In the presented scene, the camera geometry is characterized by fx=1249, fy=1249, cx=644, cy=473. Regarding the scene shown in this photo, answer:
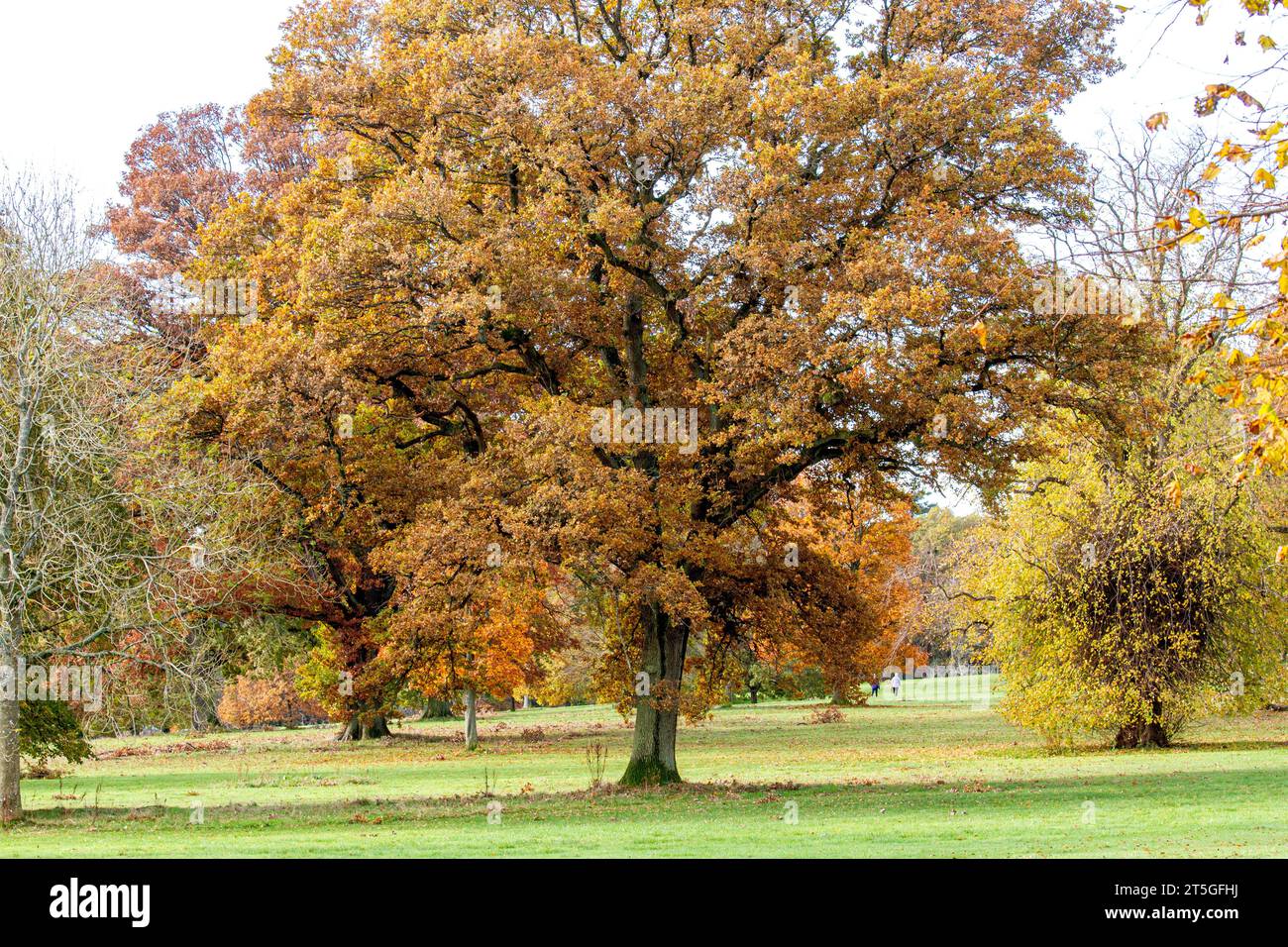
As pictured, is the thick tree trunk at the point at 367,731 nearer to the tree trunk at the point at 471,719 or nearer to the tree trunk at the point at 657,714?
the tree trunk at the point at 471,719

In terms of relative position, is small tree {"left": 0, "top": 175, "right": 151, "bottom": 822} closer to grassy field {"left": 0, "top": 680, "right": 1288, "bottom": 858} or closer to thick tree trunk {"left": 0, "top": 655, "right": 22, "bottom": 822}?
thick tree trunk {"left": 0, "top": 655, "right": 22, "bottom": 822}

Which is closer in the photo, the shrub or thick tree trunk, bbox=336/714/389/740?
thick tree trunk, bbox=336/714/389/740

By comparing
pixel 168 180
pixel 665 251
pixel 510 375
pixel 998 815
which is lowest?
pixel 998 815

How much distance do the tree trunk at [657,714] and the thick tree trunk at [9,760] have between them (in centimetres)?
905

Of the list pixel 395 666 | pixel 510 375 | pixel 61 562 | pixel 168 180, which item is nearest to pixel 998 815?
pixel 395 666

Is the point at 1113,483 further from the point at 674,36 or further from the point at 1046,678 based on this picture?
the point at 674,36

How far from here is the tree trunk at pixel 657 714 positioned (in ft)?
68.0

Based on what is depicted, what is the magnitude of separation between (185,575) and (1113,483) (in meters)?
18.8

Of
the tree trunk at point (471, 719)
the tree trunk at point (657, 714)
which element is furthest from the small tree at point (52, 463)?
the tree trunk at point (471, 719)

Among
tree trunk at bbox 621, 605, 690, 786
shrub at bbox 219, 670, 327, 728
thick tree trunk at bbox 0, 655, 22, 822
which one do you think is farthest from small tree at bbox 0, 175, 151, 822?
shrub at bbox 219, 670, 327, 728

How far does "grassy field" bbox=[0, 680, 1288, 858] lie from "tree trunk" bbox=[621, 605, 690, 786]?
69cm

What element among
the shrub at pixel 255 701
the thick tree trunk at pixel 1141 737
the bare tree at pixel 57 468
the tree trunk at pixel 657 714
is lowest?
the shrub at pixel 255 701

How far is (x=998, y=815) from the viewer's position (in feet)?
53.6

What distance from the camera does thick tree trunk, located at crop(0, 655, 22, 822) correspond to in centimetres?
1684
